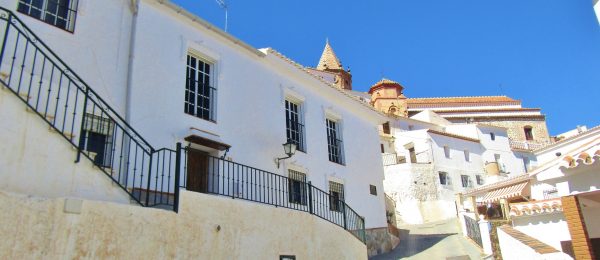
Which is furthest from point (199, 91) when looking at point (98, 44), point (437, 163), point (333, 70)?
point (333, 70)

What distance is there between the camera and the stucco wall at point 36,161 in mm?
5113

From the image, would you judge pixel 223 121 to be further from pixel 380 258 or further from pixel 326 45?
pixel 326 45

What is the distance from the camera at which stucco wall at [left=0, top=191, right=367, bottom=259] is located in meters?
4.75

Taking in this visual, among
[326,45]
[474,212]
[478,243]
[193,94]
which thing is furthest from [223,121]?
[326,45]

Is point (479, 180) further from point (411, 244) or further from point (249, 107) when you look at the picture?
point (249, 107)

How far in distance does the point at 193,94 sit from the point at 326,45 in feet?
149

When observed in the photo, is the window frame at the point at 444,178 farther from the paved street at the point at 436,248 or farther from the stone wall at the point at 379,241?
the stone wall at the point at 379,241

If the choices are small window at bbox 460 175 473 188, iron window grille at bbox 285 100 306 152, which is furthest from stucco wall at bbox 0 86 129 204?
small window at bbox 460 175 473 188

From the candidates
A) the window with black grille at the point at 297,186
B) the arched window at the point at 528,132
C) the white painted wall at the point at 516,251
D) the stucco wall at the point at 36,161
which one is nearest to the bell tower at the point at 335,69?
the arched window at the point at 528,132

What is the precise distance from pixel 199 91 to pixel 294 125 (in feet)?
13.8

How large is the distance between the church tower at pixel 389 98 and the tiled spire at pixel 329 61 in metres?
5.41

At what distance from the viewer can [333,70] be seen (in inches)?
1989

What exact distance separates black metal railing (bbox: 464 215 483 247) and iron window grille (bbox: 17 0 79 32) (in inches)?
567

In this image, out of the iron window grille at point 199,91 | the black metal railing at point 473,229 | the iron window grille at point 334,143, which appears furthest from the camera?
the iron window grille at point 334,143
